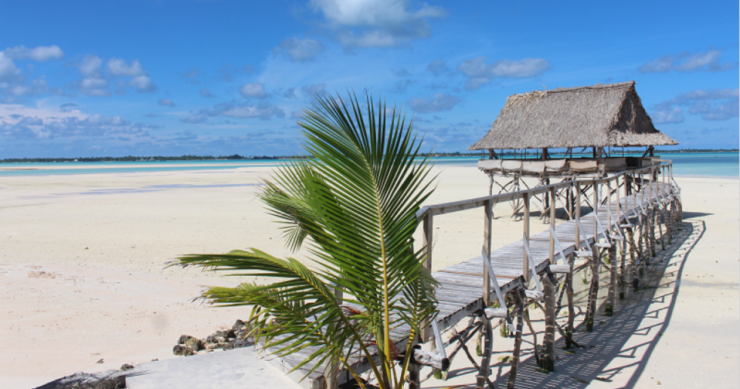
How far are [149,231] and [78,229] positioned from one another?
7.28ft

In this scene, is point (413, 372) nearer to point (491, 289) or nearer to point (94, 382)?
point (491, 289)

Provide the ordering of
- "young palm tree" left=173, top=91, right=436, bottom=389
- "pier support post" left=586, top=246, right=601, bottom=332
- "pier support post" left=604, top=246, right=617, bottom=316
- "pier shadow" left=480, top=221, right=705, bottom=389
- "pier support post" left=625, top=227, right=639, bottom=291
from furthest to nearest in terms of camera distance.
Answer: "pier support post" left=625, top=227, right=639, bottom=291 → "pier support post" left=604, top=246, right=617, bottom=316 → "pier support post" left=586, top=246, right=601, bottom=332 → "pier shadow" left=480, top=221, right=705, bottom=389 → "young palm tree" left=173, top=91, right=436, bottom=389

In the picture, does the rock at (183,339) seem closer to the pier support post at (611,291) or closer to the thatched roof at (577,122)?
the pier support post at (611,291)

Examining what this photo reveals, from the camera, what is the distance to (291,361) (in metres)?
3.75

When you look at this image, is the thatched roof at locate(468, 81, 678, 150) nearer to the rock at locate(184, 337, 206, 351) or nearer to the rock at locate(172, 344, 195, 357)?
the rock at locate(184, 337, 206, 351)

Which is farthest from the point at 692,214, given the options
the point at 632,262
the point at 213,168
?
the point at 213,168

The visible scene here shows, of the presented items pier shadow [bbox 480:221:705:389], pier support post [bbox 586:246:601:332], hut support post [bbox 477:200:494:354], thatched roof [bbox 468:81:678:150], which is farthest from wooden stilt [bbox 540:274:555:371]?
thatched roof [bbox 468:81:678:150]

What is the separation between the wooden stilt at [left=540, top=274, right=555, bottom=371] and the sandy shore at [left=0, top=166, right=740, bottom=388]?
0.73m

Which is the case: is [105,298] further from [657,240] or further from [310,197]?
[657,240]

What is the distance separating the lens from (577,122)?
18.3m

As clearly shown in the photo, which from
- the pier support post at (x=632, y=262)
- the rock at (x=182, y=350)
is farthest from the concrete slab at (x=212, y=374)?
the pier support post at (x=632, y=262)

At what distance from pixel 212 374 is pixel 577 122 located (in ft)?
Answer: 56.2

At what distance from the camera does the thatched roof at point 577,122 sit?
17.5 meters

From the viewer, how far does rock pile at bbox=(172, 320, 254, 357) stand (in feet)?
18.9
